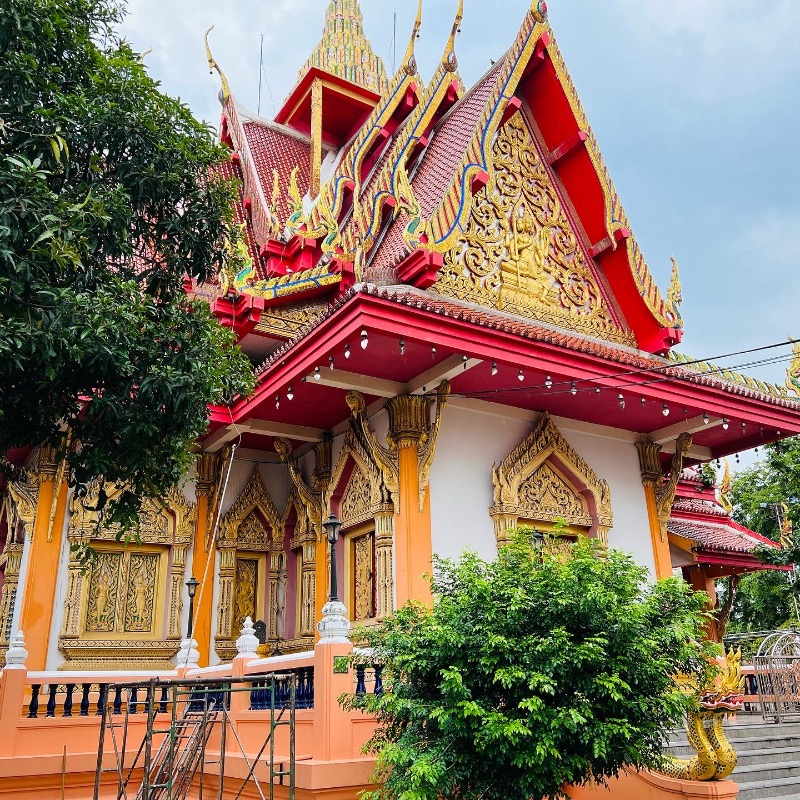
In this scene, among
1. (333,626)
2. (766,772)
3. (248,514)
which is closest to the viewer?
(333,626)

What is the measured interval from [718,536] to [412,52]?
799 centimetres

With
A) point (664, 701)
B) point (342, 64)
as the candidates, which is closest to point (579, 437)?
point (664, 701)

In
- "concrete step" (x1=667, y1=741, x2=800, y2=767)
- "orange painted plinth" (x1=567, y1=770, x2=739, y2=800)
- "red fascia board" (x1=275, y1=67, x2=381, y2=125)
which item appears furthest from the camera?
"red fascia board" (x1=275, y1=67, x2=381, y2=125)

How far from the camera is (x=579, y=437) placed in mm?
8656

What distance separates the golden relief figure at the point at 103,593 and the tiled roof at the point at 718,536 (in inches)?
276

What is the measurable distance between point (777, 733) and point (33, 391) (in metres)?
7.54

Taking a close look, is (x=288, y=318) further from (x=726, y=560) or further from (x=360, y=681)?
(x=726, y=560)

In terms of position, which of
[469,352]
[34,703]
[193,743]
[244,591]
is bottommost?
[193,743]

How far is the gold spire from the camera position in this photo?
13.0m

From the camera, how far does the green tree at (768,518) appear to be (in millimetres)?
16781

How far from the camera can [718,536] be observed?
40.4 feet

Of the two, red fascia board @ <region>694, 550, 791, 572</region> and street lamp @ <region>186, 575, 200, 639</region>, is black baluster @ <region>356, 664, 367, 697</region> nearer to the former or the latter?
street lamp @ <region>186, 575, 200, 639</region>

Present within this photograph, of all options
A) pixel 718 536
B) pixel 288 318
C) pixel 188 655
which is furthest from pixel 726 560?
pixel 188 655

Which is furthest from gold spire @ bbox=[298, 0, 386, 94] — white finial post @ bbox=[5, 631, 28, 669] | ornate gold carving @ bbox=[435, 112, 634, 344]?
white finial post @ bbox=[5, 631, 28, 669]
